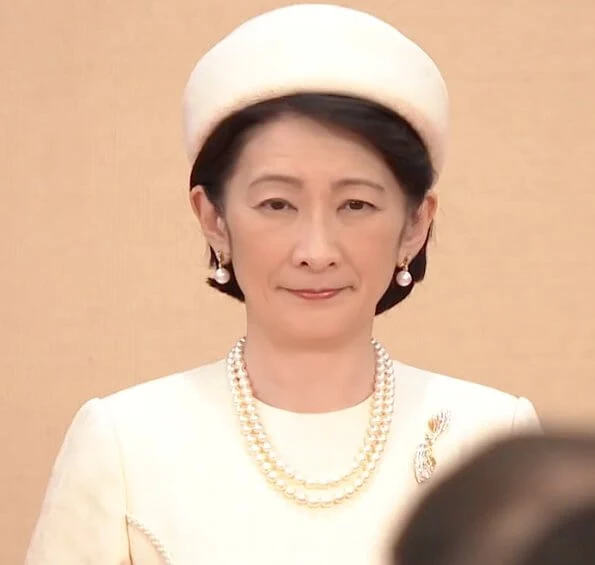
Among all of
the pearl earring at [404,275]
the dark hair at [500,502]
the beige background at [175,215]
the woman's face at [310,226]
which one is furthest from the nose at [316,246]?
the beige background at [175,215]

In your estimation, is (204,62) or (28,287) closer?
(204,62)

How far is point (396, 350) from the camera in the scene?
1.75 metres

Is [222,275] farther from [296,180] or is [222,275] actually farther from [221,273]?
[296,180]

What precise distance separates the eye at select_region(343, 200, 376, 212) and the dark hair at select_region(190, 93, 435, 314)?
33 millimetres

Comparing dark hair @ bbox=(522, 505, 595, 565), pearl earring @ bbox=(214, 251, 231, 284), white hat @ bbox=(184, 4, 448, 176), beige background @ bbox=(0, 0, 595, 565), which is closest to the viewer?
dark hair @ bbox=(522, 505, 595, 565)

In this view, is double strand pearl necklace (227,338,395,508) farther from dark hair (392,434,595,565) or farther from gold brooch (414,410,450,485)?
dark hair (392,434,595,565)

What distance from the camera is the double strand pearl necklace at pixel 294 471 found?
948mm

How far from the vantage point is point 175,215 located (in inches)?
67.1

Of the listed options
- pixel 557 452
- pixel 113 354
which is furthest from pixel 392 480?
pixel 113 354

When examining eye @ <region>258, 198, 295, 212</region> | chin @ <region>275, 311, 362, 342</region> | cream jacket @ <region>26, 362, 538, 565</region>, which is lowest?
cream jacket @ <region>26, 362, 538, 565</region>

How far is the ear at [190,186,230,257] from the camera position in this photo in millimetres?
976

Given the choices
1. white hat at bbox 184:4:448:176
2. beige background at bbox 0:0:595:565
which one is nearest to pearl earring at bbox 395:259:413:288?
white hat at bbox 184:4:448:176

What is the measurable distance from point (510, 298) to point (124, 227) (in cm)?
54

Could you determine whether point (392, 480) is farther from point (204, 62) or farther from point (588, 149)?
point (588, 149)
